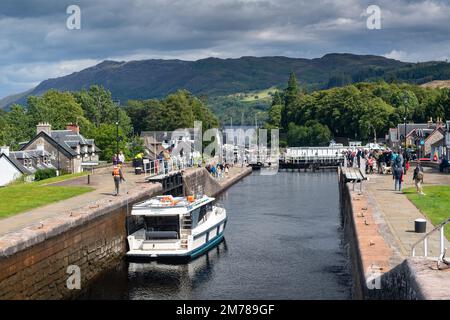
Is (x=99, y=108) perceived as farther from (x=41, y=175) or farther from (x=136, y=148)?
(x=41, y=175)

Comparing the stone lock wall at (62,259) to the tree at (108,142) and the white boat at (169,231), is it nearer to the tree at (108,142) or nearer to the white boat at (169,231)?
the white boat at (169,231)

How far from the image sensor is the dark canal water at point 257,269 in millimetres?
31891

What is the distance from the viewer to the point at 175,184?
6203 cm

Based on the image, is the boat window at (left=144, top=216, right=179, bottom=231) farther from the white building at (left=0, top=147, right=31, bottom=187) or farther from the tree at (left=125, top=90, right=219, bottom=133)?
the tree at (left=125, top=90, right=219, bottom=133)

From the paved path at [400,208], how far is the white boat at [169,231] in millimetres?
11356

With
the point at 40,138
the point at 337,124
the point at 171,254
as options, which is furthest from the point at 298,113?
the point at 171,254

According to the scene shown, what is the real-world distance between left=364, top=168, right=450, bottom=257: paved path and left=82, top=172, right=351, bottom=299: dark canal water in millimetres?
4054

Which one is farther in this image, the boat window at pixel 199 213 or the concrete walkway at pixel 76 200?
the boat window at pixel 199 213

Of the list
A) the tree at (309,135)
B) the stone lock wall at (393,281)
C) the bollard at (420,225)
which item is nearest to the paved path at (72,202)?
the stone lock wall at (393,281)

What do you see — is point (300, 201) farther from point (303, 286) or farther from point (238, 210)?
point (303, 286)

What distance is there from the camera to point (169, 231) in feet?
130

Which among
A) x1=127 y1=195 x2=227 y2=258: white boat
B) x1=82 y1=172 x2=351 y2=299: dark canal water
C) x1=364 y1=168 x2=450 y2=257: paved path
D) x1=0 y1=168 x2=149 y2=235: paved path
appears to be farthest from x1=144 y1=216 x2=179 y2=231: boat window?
x1=364 y1=168 x2=450 y2=257: paved path

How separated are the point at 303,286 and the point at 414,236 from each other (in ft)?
22.2

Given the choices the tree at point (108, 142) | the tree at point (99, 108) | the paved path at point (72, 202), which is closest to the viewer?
the paved path at point (72, 202)
